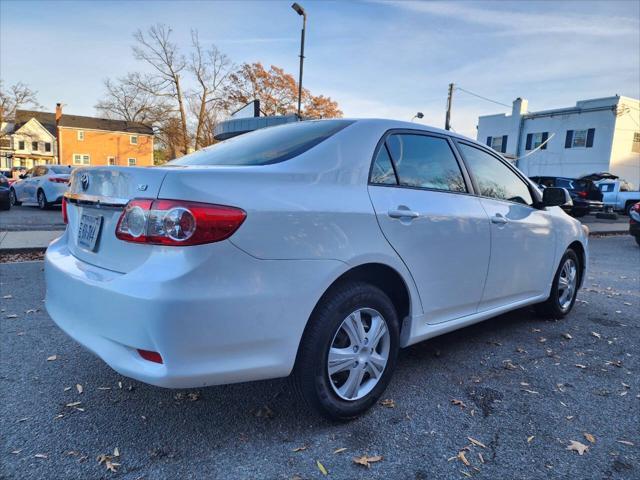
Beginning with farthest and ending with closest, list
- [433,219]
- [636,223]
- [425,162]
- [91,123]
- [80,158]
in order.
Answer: [91,123] < [80,158] < [636,223] < [425,162] < [433,219]

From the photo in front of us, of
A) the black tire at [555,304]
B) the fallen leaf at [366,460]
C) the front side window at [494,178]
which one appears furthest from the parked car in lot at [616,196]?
the fallen leaf at [366,460]

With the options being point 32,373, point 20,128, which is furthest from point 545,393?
point 20,128

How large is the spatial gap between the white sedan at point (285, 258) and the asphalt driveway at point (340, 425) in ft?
0.93

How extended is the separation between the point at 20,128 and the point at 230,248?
64560mm

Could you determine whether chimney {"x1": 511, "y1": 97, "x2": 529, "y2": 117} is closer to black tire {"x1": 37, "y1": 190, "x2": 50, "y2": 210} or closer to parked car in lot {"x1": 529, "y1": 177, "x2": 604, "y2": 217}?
parked car in lot {"x1": 529, "y1": 177, "x2": 604, "y2": 217}

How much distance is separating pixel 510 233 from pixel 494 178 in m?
0.46

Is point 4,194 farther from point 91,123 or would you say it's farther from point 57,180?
point 91,123

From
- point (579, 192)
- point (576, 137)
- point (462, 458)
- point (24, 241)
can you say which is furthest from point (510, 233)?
point (576, 137)

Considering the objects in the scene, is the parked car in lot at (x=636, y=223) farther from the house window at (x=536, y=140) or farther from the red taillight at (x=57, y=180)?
the house window at (x=536, y=140)

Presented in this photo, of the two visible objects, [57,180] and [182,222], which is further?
[57,180]

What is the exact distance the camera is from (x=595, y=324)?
14.4 ft

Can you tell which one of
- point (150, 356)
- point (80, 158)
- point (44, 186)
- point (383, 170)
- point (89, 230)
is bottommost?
point (150, 356)

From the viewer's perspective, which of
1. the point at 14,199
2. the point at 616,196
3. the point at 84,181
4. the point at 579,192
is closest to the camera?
the point at 84,181

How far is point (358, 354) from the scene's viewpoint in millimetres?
2395
